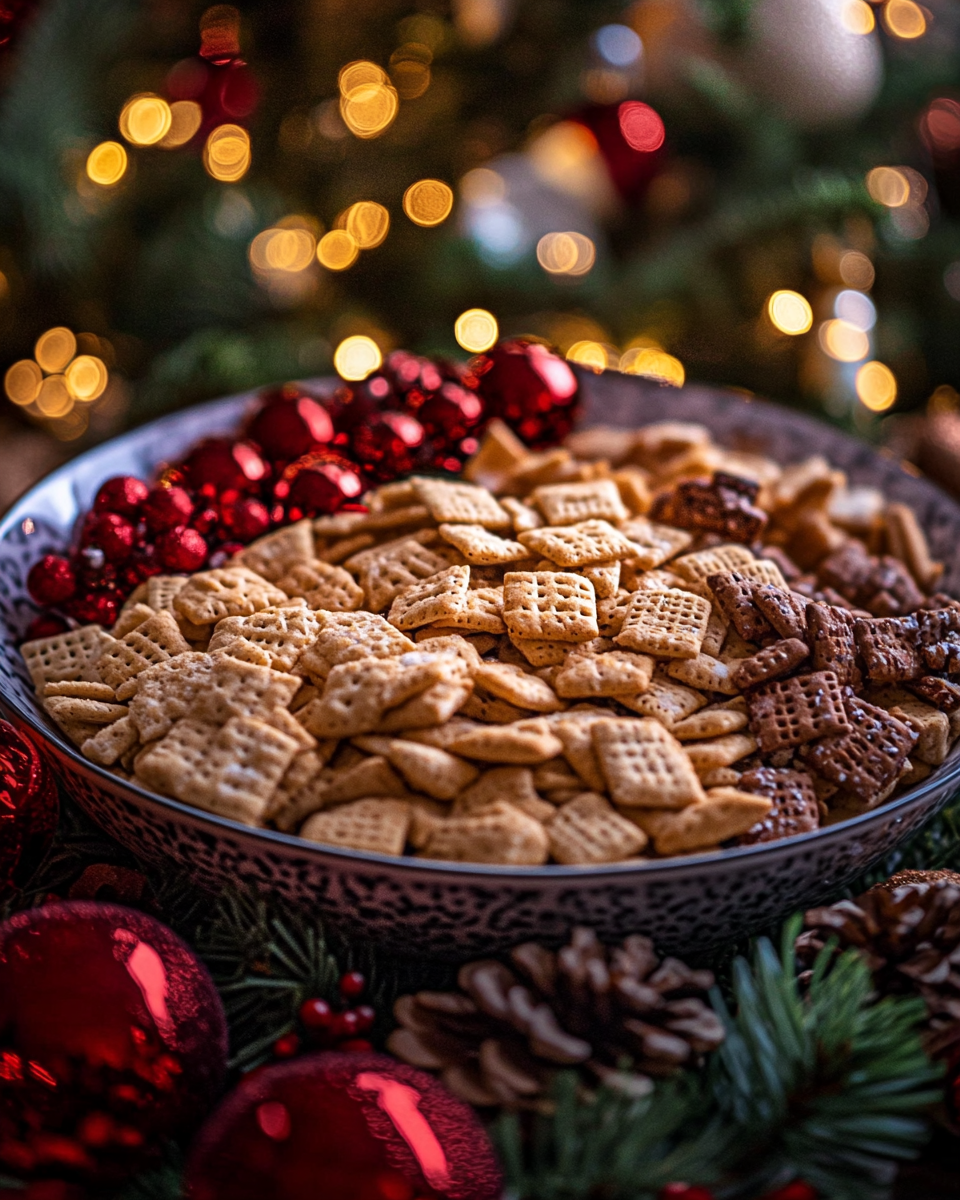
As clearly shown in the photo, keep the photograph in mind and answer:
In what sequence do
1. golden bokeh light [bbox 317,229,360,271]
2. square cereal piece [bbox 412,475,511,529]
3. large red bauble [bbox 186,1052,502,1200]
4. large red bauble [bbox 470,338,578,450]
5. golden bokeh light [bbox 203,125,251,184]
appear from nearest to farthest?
large red bauble [bbox 186,1052,502,1200] → square cereal piece [bbox 412,475,511,529] → large red bauble [bbox 470,338,578,450] → golden bokeh light [bbox 203,125,251,184] → golden bokeh light [bbox 317,229,360,271]

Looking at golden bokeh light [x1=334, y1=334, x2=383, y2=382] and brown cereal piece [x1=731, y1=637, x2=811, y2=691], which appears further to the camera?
golden bokeh light [x1=334, y1=334, x2=383, y2=382]

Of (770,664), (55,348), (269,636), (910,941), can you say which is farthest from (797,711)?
(55,348)

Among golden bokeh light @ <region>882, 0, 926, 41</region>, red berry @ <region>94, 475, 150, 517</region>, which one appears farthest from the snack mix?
golden bokeh light @ <region>882, 0, 926, 41</region>

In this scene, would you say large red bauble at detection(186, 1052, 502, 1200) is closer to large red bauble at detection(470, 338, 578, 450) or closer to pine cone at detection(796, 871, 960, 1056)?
pine cone at detection(796, 871, 960, 1056)

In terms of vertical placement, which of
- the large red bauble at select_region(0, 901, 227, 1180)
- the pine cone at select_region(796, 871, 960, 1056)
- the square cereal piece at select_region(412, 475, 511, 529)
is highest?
the square cereal piece at select_region(412, 475, 511, 529)

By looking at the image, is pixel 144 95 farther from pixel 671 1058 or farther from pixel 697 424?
pixel 671 1058

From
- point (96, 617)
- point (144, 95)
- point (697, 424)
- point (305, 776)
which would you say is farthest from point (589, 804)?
point (144, 95)
